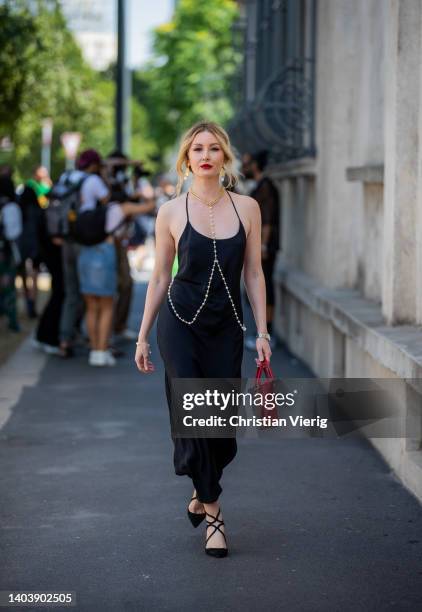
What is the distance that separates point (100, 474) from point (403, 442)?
1696mm

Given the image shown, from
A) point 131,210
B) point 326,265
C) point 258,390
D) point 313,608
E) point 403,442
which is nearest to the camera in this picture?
point 313,608

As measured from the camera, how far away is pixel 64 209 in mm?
12648

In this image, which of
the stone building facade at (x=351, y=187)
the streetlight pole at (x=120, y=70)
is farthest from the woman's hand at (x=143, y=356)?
the streetlight pole at (x=120, y=70)

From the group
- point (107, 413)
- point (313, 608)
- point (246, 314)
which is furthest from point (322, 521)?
point (246, 314)

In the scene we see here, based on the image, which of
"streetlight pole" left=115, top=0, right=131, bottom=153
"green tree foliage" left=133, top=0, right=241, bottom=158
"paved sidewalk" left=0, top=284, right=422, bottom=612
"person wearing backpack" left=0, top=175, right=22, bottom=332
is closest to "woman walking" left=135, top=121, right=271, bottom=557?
"paved sidewalk" left=0, top=284, right=422, bottom=612

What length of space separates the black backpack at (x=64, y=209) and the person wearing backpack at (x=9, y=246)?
79.7 inches

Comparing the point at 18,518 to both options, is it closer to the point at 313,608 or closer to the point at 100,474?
the point at 100,474

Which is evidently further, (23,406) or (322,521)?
(23,406)

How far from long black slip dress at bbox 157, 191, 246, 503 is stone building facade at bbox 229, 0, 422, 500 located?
1.08 m

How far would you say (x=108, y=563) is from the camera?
18.4 ft

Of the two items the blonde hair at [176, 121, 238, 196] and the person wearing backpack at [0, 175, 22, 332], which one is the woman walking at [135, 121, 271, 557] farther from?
the person wearing backpack at [0, 175, 22, 332]

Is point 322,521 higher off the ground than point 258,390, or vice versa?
point 258,390

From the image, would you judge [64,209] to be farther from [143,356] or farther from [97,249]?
[143,356]

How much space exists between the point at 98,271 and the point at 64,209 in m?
0.80
